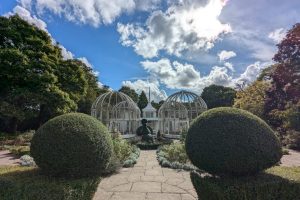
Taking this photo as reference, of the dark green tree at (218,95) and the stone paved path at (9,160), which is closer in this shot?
the stone paved path at (9,160)

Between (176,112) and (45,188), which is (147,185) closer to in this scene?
(45,188)

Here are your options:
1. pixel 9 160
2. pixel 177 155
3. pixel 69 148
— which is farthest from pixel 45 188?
pixel 9 160

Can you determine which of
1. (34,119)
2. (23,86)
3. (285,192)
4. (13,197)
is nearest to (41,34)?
(23,86)

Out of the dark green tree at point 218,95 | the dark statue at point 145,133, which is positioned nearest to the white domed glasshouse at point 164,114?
the dark statue at point 145,133

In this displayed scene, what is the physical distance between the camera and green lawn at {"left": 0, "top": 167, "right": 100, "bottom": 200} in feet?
12.9

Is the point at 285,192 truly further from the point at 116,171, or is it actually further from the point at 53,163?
the point at 116,171

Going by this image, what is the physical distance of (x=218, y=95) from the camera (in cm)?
4316

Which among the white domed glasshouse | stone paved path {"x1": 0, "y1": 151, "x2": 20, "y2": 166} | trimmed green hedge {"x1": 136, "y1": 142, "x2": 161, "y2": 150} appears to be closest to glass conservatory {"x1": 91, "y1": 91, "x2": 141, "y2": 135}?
the white domed glasshouse

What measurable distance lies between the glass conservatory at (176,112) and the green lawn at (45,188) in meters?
14.6

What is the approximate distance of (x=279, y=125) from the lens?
18922 mm

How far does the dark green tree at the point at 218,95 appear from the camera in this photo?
42250mm

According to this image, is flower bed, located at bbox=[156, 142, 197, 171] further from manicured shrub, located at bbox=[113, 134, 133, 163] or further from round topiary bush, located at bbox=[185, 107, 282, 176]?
round topiary bush, located at bbox=[185, 107, 282, 176]

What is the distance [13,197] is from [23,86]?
16695 millimetres

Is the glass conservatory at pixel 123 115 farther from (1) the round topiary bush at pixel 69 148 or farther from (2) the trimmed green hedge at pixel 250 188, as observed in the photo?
(2) the trimmed green hedge at pixel 250 188
